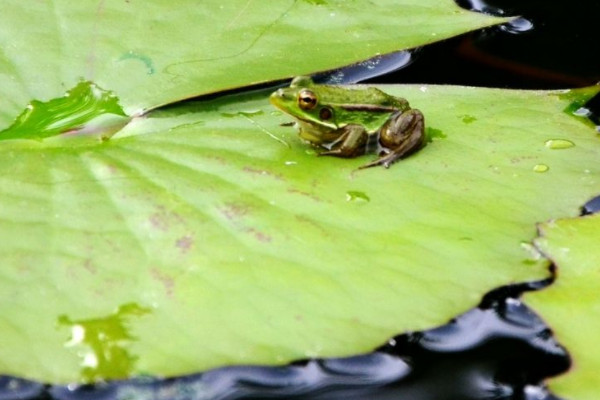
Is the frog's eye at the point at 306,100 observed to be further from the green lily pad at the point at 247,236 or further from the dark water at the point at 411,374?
the dark water at the point at 411,374

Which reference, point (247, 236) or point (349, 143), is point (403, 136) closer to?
point (349, 143)

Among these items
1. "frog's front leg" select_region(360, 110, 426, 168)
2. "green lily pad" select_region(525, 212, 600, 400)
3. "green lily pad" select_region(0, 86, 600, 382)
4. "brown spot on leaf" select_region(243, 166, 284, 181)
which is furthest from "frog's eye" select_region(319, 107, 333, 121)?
"green lily pad" select_region(525, 212, 600, 400)

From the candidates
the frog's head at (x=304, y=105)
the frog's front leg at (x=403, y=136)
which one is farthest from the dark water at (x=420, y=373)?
the frog's head at (x=304, y=105)

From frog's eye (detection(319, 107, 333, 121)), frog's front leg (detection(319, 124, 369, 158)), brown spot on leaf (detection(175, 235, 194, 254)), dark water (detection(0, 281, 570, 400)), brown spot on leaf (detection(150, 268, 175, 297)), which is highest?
frog's eye (detection(319, 107, 333, 121))

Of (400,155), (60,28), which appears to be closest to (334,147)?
(400,155)

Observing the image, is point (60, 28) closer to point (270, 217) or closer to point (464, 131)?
point (270, 217)

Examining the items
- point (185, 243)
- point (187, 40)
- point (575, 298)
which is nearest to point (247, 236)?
point (185, 243)

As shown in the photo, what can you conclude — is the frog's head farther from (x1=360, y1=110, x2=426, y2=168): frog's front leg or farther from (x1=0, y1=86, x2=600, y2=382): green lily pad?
(x1=360, y1=110, x2=426, y2=168): frog's front leg

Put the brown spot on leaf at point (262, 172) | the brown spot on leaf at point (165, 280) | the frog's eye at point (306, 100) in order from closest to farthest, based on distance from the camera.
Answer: the brown spot on leaf at point (165, 280) → the brown spot on leaf at point (262, 172) → the frog's eye at point (306, 100)
